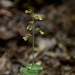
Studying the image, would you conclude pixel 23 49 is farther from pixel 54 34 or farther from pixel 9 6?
pixel 9 6

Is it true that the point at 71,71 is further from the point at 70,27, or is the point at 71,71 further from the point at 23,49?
the point at 70,27

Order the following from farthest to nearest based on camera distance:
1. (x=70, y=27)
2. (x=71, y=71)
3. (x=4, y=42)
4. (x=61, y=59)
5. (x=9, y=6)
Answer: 1. (x=9, y=6)
2. (x=70, y=27)
3. (x=4, y=42)
4. (x=61, y=59)
5. (x=71, y=71)

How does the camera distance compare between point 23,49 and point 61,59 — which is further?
point 23,49

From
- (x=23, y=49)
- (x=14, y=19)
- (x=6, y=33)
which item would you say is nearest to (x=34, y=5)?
(x=14, y=19)

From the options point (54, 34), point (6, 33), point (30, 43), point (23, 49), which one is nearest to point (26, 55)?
point (23, 49)

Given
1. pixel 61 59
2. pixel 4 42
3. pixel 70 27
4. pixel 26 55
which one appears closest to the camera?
pixel 61 59

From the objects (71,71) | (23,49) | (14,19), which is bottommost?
(71,71)

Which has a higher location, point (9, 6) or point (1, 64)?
point (9, 6)
